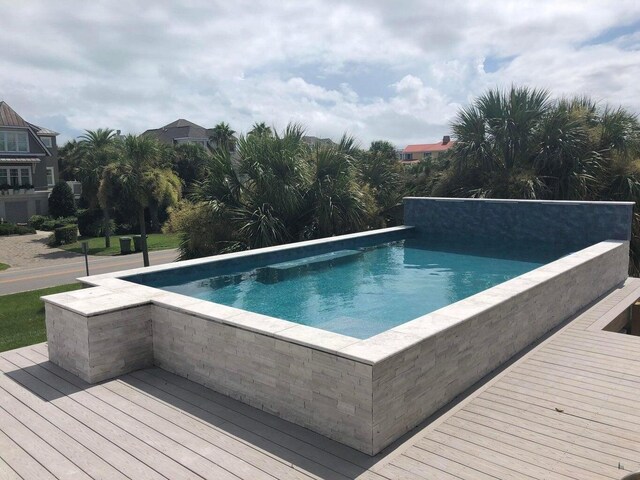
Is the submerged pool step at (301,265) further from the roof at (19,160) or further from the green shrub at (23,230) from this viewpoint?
the roof at (19,160)

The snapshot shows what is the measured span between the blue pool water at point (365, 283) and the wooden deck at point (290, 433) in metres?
2.14

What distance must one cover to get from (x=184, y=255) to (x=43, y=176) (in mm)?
32627

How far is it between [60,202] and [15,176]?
366 centimetres

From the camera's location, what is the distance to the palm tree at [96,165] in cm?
2831

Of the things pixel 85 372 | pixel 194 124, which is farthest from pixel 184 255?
pixel 194 124

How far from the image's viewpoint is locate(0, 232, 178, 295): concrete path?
1872cm

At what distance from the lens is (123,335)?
5.06m

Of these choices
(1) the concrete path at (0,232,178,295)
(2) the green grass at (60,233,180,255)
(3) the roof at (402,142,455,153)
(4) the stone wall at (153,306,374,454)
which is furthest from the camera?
(3) the roof at (402,142,455,153)

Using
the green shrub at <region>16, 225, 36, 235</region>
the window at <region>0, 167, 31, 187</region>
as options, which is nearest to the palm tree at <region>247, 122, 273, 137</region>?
the green shrub at <region>16, 225, 36, 235</region>

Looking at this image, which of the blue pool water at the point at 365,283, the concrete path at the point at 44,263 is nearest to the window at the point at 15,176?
the concrete path at the point at 44,263

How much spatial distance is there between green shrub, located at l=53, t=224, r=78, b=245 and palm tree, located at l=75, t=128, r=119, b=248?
1.80 metres

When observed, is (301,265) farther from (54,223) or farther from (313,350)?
(54,223)

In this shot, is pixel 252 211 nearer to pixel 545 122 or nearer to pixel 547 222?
pixel 547 222

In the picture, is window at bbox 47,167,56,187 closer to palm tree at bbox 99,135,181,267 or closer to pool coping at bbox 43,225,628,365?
palm tree at bbox 99,135,181,267
